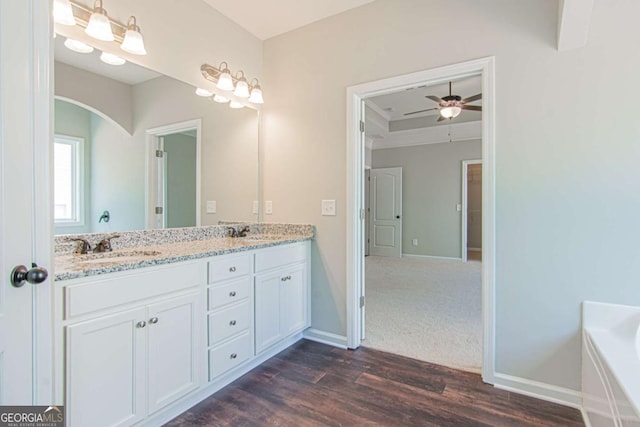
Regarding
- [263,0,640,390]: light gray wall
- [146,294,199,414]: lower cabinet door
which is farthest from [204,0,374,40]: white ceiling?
[146,294,199,414]: lower cabinet door

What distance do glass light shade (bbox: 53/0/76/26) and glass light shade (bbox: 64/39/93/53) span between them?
9cm

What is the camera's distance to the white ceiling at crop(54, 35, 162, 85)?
1720mm

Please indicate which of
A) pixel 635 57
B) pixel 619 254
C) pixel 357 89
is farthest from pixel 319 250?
pixel 635 57

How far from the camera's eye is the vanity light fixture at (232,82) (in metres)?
2.54

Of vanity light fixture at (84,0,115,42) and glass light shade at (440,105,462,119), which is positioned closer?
vanity light fixture at (84,0,115,42)

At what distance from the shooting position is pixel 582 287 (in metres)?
1.83

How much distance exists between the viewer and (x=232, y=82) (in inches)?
105

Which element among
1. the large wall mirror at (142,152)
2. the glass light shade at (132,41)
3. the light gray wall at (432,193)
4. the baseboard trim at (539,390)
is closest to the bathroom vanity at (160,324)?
the large wall mirror at (142,152)

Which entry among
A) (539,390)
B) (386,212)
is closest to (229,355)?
(539,390)

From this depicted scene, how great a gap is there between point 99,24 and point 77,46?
0.17 m

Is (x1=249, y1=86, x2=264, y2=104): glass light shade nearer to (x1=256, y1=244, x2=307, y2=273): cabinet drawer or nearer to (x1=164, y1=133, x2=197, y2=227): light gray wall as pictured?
(x1=164, y1=133, x2=197, y2=227): light gray wall

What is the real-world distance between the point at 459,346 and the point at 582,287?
1076 millimetres

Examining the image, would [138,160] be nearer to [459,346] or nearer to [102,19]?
[102,19]

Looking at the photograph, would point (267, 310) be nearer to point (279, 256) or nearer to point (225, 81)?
point (279, 256)
